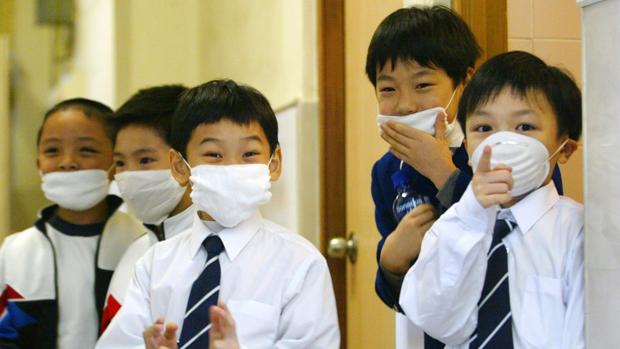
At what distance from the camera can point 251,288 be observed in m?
1.79

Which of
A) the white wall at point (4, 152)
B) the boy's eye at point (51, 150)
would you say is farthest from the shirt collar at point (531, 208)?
the white wall at point (4, 152)

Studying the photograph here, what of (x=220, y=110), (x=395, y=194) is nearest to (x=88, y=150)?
(x=220, y=110)

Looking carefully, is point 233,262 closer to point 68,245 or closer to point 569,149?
point 569,149

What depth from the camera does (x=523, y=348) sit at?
1.46 metres

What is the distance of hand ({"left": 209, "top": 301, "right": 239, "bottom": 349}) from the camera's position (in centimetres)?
158

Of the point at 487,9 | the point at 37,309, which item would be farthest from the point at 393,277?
the point at 37,309

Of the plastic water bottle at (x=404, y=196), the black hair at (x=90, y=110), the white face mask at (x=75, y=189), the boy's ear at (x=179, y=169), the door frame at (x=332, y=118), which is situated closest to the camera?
the plastic water bottle at (x=404, y=196)

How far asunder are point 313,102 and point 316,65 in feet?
0.45

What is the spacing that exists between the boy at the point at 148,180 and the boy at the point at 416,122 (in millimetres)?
671

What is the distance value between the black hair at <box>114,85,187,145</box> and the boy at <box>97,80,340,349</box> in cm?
52

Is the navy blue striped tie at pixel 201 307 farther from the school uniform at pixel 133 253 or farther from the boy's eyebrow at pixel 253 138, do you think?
the school uniform at pixel 133 253

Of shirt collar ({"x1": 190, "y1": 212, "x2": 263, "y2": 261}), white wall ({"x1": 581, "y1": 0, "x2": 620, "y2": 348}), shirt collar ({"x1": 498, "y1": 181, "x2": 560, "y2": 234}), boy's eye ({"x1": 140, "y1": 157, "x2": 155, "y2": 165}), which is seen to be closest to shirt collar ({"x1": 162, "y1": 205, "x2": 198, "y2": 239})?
boy's eye ({"x1": 140, "y1": 157, "x2": 155, "y2": 165})

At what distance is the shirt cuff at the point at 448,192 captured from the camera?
167 cm

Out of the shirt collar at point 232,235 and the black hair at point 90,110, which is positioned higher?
the black hair at point 90,110
